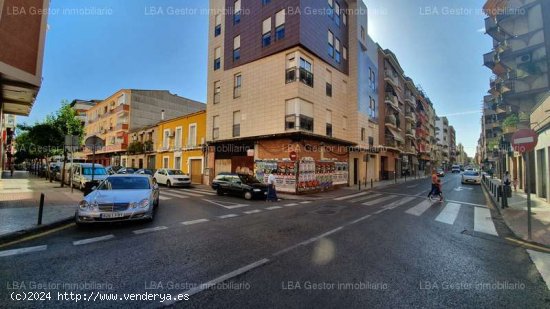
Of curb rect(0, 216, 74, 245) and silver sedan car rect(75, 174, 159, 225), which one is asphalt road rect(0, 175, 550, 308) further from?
curb rect(0, 216, 74, 245)

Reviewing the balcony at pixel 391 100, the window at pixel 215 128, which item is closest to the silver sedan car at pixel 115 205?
the window at pixel 215 128

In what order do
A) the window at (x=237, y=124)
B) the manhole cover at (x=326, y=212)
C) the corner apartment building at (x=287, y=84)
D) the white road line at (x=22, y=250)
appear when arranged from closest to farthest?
1. the white road line at (x=22, y=250)
2. the manhole cover at (x=326, y=212)
3. the corner apartment building at (x=287, y=84)
4. the window at (x=237, y=124)

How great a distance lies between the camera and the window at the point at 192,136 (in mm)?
24359

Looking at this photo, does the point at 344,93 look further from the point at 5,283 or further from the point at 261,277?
the point at 5,283

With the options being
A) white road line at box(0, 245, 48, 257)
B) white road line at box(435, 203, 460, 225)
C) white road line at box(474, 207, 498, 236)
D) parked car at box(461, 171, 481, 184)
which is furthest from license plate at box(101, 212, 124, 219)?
parked car at box(461, 171, 481, 184)

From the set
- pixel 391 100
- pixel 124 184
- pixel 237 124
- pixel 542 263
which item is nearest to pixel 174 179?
pixel 237 124

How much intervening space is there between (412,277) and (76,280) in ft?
17.1

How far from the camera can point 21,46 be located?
8.29 metres

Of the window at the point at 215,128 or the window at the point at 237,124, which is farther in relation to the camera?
the window at the point at 215,128

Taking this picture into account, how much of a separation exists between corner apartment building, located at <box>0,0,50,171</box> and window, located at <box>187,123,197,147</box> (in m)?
14.6

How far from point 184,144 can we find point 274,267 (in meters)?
23.6

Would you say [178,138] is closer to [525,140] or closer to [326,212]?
[326,212]

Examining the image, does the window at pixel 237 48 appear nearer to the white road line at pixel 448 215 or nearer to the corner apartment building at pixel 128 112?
the corner apartment building at pixel 128 112

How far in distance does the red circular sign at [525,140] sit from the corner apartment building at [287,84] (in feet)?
33.3
